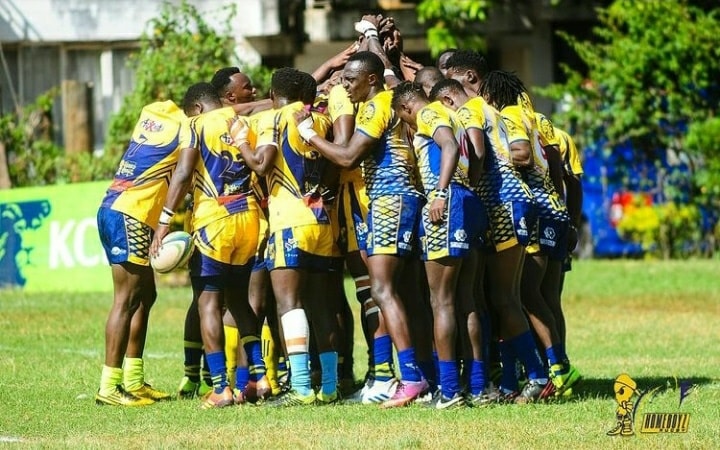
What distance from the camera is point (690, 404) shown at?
34.2ft

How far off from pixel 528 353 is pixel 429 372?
2.55ft

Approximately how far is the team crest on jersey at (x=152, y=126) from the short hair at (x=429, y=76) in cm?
194

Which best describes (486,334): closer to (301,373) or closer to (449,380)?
(449,380)

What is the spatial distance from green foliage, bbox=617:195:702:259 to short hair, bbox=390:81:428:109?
1486cm

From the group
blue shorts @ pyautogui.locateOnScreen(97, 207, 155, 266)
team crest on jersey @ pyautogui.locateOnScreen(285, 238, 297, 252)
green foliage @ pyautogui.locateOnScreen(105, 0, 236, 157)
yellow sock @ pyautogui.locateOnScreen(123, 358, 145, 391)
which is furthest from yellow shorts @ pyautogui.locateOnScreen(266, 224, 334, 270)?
green foliage @ pyautogui.locateOnScreen(105, 0, 236, 157)

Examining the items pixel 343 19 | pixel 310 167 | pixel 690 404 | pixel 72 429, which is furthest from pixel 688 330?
pixel 343 19

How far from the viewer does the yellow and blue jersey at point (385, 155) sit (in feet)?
34.6

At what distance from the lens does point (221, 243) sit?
10719 mm

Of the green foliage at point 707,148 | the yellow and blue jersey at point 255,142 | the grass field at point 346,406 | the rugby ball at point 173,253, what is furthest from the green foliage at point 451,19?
the rugby ball at point 173,253

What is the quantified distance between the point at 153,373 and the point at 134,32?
1446 cm

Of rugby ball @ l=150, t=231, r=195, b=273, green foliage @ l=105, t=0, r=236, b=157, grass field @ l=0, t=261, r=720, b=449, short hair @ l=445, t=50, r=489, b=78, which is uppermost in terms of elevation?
green foliage @ l=105, t=0, r=236, b=157

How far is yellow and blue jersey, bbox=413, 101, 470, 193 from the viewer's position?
1034 centimetres

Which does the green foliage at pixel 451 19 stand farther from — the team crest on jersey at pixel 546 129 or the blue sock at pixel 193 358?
the blue sock at pixel 193 358

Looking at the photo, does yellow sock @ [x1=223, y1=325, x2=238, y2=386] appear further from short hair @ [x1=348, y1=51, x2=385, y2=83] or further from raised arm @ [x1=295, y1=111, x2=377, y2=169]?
short hair @ [x1=348, y1=51, x2=385, y2=83]
